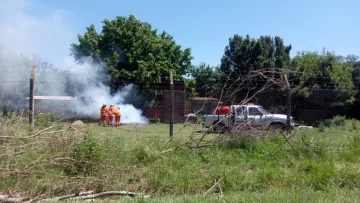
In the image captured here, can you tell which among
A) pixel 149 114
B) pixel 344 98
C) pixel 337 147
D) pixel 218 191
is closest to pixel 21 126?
pixel 218 191

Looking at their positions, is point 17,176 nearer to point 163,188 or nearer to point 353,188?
point 163,188

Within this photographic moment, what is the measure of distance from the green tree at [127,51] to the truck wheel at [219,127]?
73.2 feet

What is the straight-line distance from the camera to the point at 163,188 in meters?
6.78

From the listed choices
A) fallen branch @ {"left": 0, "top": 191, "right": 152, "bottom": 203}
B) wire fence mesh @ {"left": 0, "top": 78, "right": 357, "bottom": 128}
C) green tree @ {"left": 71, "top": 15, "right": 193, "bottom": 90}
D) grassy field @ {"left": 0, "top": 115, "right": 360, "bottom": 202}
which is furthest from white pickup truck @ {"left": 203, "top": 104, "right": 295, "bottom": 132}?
green tree @ {"left": 71, "top": 15, "right": 193, "bottom": 90}

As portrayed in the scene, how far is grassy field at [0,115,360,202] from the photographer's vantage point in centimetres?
629

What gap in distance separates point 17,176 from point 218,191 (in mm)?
3375

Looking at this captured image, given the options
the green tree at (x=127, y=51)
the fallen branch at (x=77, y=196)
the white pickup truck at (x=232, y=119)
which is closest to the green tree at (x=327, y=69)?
the green tree at (x=127, y=51)

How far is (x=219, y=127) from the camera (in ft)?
29.7

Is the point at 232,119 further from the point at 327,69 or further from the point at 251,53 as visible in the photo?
the point at 251,53

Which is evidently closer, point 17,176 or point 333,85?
point 17,176

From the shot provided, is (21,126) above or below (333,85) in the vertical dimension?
below

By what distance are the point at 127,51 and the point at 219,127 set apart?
2557 cm

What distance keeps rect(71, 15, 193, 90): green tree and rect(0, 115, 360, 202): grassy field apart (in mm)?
23352

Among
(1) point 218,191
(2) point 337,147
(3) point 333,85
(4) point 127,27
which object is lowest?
(1) point 218,191
